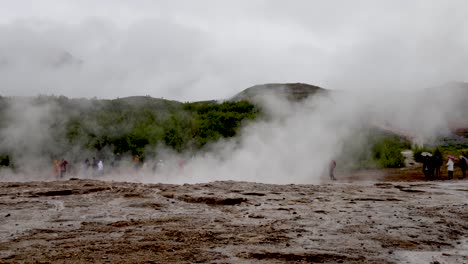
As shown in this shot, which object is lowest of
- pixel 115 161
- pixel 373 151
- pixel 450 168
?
pixel 450 168

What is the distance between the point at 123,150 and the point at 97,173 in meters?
2.37

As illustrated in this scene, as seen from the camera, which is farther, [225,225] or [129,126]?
[129,126]

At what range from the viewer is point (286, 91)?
24281 mm

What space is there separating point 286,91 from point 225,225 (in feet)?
59.9

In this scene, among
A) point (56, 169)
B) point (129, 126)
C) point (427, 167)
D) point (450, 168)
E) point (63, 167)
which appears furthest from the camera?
point (129, 126)

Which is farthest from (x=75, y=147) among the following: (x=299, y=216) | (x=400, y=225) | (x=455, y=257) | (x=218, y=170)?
(x=455, y=257)

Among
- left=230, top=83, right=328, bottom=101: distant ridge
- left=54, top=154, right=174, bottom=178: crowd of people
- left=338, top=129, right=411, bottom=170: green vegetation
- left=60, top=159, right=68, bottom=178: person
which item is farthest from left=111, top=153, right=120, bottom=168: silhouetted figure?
left=338, top=129, right=411, bottom=170: green vegetation

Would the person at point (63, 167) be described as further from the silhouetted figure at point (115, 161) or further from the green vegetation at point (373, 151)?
the green vegetation at point (373, 151)

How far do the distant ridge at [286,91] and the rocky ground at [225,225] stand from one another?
11996 mm

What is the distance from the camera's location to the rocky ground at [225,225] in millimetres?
5012

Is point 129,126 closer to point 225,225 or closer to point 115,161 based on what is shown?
point 115,161

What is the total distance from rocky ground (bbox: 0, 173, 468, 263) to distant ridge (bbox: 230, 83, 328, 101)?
11996mm

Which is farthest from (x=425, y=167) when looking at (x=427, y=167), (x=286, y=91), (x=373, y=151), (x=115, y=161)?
(x=115, y=161)

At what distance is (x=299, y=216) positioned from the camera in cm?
733
